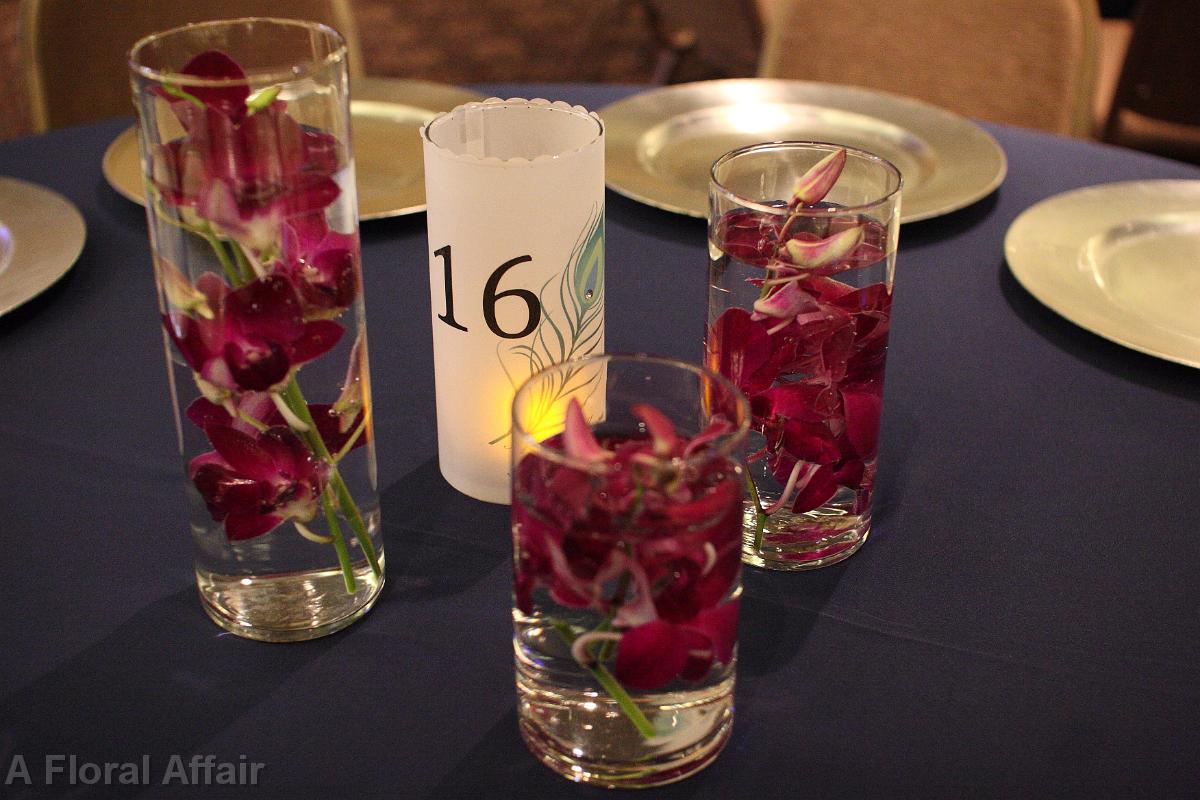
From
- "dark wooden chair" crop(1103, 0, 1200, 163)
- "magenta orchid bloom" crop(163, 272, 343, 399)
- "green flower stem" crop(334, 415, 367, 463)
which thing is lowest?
"dark wooden chair" crop(1103, 0, 1200, 163)

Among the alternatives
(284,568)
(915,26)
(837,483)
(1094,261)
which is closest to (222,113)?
(284,568)

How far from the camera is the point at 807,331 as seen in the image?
0.62m

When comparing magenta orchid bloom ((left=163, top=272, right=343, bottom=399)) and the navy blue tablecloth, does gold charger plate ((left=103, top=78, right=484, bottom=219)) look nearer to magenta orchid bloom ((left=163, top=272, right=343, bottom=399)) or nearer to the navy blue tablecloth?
the navy blue tablecloth

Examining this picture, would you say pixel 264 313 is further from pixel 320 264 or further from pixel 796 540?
pixel 796 540

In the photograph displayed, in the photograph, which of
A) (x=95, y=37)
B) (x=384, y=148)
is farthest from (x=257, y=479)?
(x=95, y=37)

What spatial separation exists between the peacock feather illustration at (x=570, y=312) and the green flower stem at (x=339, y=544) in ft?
0.42

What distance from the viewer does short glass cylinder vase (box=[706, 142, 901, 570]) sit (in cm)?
62

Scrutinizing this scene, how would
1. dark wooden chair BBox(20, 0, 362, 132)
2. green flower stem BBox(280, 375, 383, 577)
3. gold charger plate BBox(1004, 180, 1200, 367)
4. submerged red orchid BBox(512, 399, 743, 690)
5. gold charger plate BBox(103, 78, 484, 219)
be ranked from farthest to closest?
dark wooden chair BBox(20, 0, 362, 132)
gold charger plate BBox(103, 78, 484, 219)
gold charger plate BBox(1004, 180, 1200, 367)
green flower stem BBox(280, 375, 383, 577)
submerged red orchid BBox(512, 399, 743, 690)

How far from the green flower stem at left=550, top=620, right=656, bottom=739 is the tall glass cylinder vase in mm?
148

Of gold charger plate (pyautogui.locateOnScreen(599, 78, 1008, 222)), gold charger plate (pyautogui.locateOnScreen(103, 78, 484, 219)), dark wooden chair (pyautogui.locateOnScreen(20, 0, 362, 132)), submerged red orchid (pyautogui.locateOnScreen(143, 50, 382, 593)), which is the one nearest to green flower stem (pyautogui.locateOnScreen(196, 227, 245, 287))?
submerged red orchid (pyautogui.locateOnScreen(143, 50, 382, 593))

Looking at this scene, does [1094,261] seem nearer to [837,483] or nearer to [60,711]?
[837,483]

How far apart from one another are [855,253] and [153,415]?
0.45 metres

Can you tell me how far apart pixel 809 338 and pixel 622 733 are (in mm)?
208

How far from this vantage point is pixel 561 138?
2.31ft
